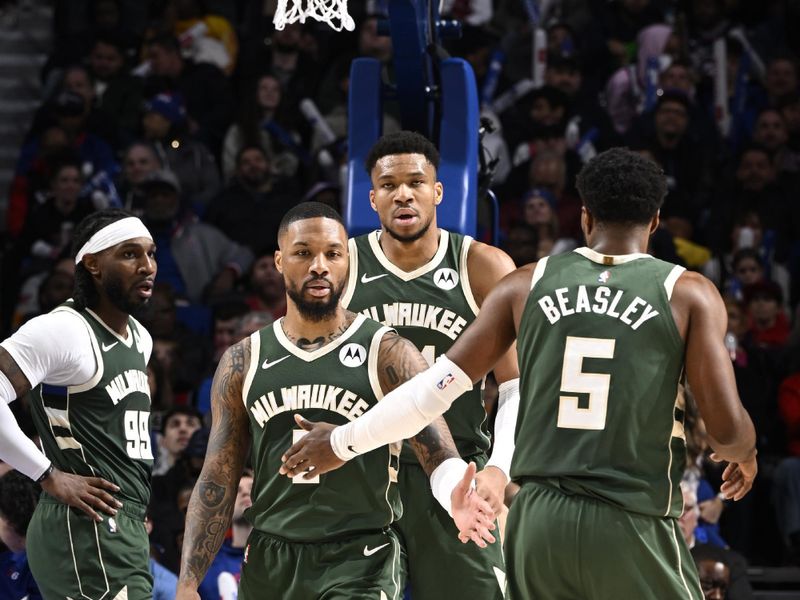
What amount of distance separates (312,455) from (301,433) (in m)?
0.17

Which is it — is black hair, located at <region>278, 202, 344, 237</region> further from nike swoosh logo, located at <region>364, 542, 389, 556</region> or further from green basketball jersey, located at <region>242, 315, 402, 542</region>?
nike swoosh logo, located at <region>364, 542, 389, 556</region>

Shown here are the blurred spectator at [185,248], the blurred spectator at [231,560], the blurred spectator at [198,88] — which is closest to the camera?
the blurred spectator at [231,560]

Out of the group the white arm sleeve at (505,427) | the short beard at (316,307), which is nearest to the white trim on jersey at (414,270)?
the white arm sleeve at (505,427)

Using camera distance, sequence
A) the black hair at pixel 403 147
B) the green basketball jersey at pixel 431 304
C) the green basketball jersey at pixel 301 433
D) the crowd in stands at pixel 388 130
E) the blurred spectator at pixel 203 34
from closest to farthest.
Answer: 1. the green basketball jersey at pixel 301 433
2. the green basketball jersey at pixel 431 304
3. the black hair at pixel 403 147
4. the crowd in stands at pixel 388 130
5. the blurred spectator at pixel 203 34

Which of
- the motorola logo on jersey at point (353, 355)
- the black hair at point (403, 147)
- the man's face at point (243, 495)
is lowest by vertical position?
the man's face at point (243, 495)

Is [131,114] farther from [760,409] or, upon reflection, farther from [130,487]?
[130,487]

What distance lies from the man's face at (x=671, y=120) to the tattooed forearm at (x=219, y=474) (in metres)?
7.27

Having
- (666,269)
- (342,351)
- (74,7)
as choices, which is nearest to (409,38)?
Answer: (342,351)

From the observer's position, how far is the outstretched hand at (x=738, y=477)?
14.2 ft

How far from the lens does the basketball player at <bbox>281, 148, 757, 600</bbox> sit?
4.13 meters

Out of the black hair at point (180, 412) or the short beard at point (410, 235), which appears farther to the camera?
the black hair at point (180, 412)

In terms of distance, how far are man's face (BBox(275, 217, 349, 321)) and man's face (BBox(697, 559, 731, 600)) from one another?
3.62 m

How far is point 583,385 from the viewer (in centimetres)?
420

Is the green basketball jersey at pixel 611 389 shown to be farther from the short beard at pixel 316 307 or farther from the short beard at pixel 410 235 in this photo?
the short beard at pixel 410 235
